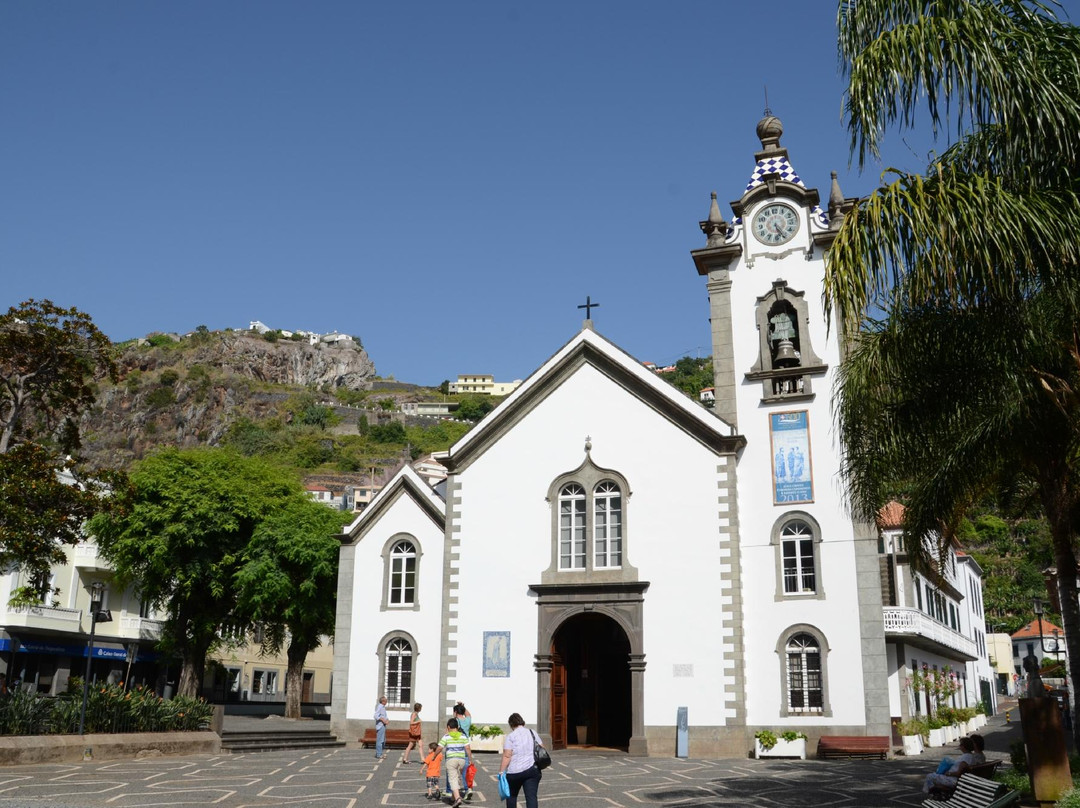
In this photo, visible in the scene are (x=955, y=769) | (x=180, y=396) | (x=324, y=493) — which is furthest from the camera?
(x=180, y=396)

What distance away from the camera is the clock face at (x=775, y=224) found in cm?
2783

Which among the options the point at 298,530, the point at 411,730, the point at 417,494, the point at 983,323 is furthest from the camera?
the point at 298,530

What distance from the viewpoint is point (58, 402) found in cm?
2323

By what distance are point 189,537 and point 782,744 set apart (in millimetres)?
23261

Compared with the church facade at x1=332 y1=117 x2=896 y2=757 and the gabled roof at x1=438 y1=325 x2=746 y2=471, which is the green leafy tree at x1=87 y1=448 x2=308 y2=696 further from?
the gabled roof at x1=438 y1=325 x2=746 y2=471

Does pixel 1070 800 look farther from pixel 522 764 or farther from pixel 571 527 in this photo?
pixel 571 527

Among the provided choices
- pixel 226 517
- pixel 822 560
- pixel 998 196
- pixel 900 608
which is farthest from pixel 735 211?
pixel 226 517

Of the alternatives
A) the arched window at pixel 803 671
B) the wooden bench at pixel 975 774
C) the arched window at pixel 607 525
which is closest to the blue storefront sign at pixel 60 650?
the arched window at pixel 607 525

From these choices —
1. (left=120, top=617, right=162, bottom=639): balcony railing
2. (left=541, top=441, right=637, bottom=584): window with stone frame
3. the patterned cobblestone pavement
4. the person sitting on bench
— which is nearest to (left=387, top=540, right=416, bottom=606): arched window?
(left=541, top=441, right=637, bottom=584): window with stone frame

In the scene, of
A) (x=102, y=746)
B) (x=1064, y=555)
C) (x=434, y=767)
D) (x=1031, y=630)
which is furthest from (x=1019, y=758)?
(x=1031, y=630)

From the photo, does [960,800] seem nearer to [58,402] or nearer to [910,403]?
[910,403]

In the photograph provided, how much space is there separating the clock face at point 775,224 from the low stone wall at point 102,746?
19.8 meters

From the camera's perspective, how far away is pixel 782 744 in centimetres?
2409

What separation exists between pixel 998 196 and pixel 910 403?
408 cm
